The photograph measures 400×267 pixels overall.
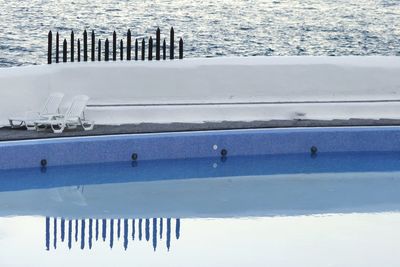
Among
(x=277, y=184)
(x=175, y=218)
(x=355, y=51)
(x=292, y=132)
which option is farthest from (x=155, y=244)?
(x=355, y=51)

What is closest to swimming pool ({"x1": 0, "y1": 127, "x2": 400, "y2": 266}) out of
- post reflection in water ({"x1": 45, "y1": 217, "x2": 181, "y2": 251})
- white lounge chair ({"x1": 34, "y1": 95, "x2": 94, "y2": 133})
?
post reflection in water ({"x1": 45, "y1": 217, "x2": 181, "y2": 251})

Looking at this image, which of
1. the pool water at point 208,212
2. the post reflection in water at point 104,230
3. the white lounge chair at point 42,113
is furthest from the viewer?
the white lounge chair at point 42,113

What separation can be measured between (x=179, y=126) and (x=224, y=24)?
85.2 feet

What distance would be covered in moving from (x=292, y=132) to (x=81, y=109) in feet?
7.88

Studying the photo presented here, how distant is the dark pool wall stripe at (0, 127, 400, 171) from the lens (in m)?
10.9

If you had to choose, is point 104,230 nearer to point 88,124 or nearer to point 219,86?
point 88,124

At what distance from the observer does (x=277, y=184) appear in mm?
11109

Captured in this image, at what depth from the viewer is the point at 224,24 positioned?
123ft

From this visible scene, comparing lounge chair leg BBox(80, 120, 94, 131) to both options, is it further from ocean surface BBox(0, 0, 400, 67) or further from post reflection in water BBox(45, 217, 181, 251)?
ocean surface BBox(0, 0, 400, 67)

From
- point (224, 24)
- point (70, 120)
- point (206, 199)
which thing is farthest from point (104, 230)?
point (224, 24)

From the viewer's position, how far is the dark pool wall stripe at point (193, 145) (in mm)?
10891

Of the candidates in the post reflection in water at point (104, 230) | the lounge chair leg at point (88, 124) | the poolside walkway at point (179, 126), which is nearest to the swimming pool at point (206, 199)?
the post reflection in water at point (104, 230)

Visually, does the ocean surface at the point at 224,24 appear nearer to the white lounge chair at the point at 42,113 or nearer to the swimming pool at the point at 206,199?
the white lounge chair at the point at 42,113

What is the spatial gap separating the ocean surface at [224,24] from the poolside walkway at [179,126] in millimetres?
16953
